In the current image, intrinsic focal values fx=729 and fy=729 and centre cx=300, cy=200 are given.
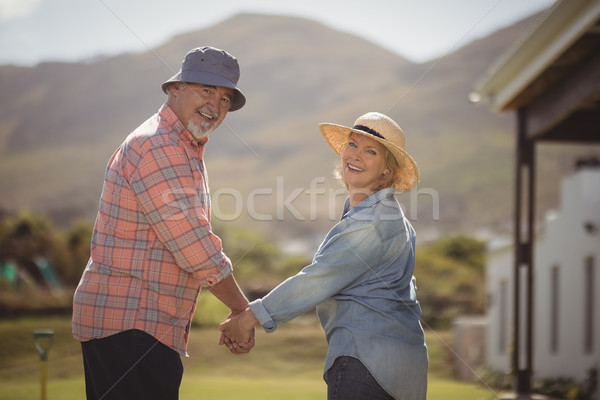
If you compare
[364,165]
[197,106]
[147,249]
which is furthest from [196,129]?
[364,165]

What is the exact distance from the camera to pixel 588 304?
34.4 ft

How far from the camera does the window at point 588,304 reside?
10.4m

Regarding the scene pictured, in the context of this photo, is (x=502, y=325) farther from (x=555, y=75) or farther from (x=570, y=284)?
(x=555, y=75)

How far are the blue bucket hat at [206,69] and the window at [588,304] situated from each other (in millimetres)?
8166

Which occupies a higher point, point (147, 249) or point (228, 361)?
point (147, 249)

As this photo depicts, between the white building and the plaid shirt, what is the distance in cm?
726

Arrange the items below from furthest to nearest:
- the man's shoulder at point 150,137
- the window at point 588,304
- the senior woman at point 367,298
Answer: the window at point 588,304 → the man's shoulder at point 150,137 → the senior woman at point 367,298

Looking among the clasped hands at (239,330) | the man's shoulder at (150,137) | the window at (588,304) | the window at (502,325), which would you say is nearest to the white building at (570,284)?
the window at (588,304)

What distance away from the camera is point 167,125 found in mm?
3439

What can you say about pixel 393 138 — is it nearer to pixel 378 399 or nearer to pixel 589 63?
pixel 378 399

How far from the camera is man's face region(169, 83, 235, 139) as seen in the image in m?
3.51

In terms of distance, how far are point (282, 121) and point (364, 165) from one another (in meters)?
122

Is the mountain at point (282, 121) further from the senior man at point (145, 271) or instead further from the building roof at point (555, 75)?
the senior man at point (145, 271)

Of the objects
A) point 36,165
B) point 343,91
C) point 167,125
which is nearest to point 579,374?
point 167,125
